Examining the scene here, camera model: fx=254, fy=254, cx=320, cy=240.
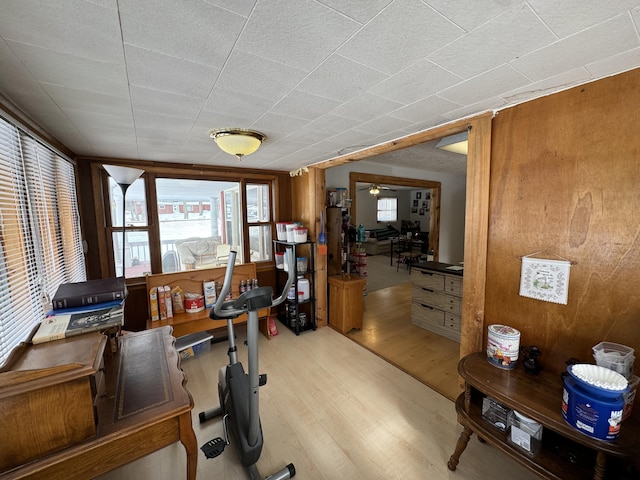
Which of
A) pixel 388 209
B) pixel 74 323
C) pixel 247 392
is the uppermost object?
pixel 388 209

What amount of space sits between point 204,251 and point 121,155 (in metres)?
1.39

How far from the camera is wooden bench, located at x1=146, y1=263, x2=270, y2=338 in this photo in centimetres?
265

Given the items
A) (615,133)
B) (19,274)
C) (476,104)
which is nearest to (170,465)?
(19,274)

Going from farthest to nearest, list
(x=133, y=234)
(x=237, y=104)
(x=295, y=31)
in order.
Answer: (x=133, y=234)
(x=237, y=104)
(x=295, y=31)

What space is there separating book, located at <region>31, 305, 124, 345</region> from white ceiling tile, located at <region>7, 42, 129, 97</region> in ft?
3.60

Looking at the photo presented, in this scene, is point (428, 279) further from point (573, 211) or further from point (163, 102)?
point (163, 102)

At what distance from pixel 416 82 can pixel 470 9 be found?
1.46 feet

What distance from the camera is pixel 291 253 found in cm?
176

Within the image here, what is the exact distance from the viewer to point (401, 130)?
1986mm

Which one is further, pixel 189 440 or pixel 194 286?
pixel 194 286

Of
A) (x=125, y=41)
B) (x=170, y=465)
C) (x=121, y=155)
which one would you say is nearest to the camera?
(x=125, y=41)

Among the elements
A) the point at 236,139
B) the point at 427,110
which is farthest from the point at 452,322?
the point at 236,139

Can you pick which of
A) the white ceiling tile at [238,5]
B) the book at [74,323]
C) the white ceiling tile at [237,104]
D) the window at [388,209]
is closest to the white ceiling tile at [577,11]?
the white ceiling tile at [238,5]

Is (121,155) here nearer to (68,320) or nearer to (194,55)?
(68,320)
